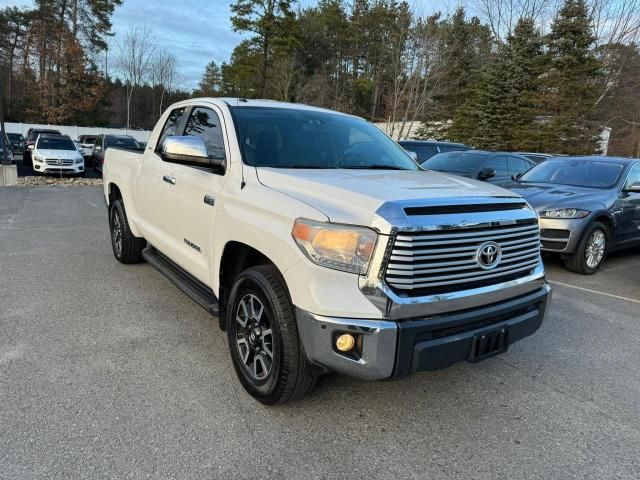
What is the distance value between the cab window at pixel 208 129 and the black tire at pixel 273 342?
109 centimetres

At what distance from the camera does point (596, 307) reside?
5.32 meters

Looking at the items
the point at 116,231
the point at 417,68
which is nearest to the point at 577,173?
the point at 116,231

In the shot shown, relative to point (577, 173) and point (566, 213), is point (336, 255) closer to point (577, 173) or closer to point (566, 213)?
point (566, 213)

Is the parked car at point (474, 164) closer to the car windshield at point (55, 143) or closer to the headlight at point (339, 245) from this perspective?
the headlight at point (339, 245)

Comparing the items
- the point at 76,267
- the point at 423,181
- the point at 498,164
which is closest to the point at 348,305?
the point at 423,181

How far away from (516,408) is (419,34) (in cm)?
2630

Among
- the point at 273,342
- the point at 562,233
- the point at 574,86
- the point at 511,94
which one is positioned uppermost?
the point at 574,86

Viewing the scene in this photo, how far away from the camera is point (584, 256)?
6.61 meters

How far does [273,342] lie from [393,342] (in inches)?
29.4

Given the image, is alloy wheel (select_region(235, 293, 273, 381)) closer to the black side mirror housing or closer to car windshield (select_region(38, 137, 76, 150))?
the black side mirror housing

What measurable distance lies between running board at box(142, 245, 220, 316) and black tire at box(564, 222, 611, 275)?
5.14 m

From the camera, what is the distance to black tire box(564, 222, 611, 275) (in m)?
6.54

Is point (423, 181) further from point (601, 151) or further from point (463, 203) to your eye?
Answer: point (601, 151)

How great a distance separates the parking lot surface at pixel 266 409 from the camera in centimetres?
251
